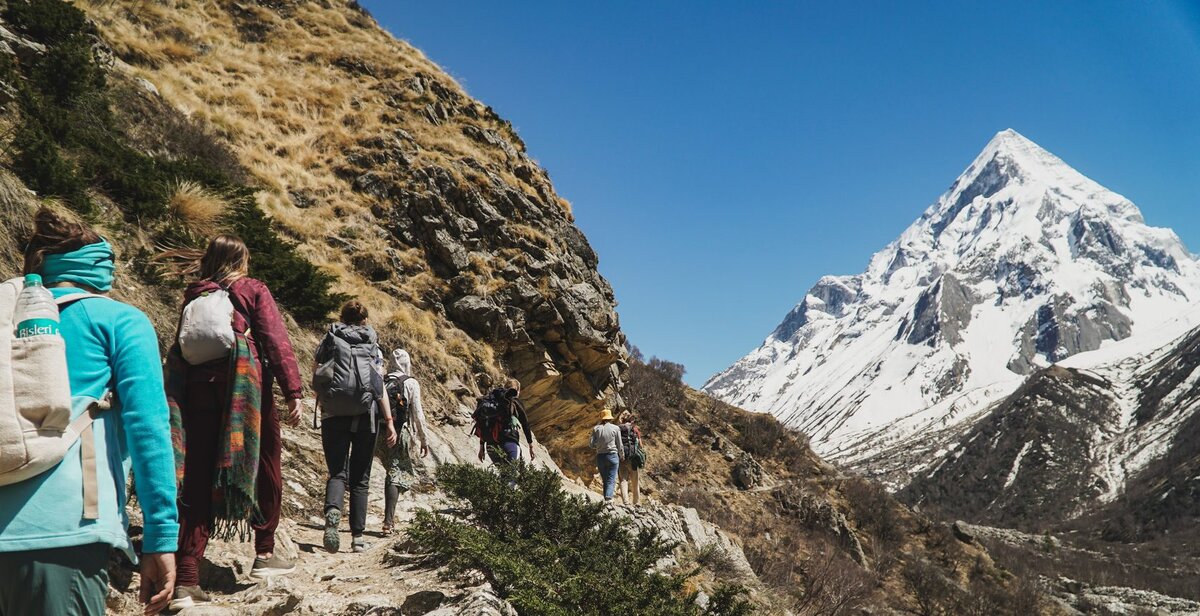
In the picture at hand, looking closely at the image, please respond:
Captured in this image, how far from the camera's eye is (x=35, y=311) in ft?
5.63

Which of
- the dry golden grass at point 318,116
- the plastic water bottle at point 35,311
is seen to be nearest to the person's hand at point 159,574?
the plastic water bottle at point 35,311

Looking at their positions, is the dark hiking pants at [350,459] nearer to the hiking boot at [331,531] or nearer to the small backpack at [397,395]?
the hiking boot at [331,531]

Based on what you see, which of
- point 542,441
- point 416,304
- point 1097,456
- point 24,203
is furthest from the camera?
point 1097,456

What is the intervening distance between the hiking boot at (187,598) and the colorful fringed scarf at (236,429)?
343mm

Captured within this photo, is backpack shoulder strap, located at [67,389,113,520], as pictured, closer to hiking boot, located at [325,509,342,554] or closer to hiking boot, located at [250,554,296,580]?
hiking boot, located at [250,554,296,580]

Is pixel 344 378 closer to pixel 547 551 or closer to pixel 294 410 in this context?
pixel 294 410

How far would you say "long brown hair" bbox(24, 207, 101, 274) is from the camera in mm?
1928

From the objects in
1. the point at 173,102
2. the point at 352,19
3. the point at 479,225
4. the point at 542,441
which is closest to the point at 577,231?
the point at 479,225

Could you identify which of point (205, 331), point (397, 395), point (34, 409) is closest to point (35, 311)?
point (34, 409)

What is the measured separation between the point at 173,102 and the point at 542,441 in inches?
410

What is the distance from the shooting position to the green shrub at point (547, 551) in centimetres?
402

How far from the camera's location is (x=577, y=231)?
720 inches

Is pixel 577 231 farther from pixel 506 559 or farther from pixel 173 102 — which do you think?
pixel 506 559

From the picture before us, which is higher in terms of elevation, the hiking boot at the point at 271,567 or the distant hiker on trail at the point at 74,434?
the distant hiker on trail at the point at 74,434
